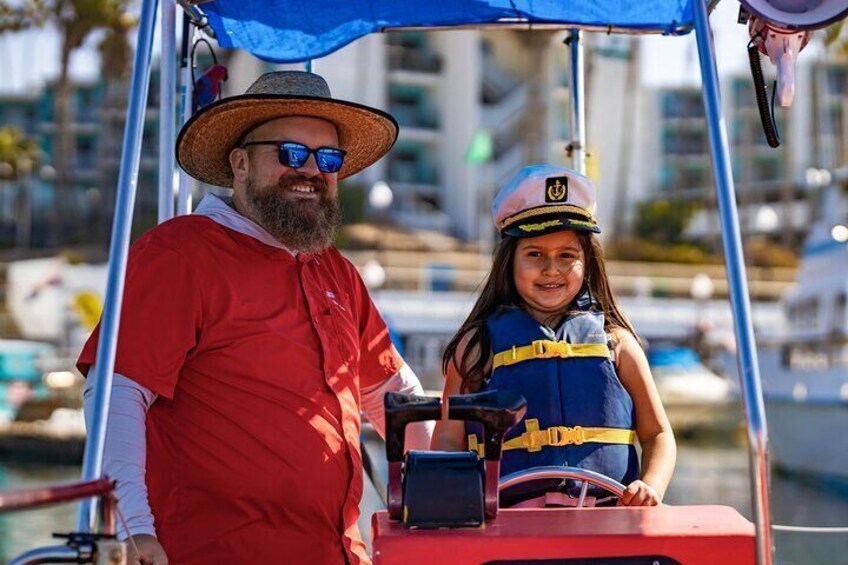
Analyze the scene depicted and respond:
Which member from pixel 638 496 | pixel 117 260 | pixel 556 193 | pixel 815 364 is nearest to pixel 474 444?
pixel 638 496

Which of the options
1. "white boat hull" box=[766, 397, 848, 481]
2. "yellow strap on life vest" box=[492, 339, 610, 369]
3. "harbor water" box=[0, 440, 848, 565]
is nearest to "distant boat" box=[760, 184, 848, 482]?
"white boat hull" box=[766, 397, 848, 481]

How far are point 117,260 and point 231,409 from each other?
0.62 m

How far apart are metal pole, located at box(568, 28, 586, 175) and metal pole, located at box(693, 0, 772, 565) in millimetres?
1786

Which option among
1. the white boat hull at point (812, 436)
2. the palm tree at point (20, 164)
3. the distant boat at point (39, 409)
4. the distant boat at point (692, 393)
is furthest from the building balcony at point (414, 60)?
the white boat hull at point (812, 436)

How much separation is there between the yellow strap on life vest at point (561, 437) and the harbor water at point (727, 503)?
10111mm

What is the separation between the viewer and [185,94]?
4.36 metres

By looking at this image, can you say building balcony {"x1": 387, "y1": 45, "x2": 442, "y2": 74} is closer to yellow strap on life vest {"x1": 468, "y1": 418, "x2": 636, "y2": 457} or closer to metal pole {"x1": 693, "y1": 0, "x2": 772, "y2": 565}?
yellow strap on life vest {"x1": 468, "y1": 418, "x2": 636, "y2": 457}

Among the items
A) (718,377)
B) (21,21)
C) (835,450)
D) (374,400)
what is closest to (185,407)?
(374,400)

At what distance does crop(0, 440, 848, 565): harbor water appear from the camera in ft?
50.4

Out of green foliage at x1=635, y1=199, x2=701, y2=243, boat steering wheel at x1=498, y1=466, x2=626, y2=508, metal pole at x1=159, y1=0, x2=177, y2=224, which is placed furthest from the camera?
green foliage at x1=635, y1=199, x2=701, y2=243

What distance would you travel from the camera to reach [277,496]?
10.9 ft

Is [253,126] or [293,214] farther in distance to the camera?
[253,126]

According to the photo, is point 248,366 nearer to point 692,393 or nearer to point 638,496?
point 638,496

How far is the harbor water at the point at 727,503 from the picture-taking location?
604 inches
